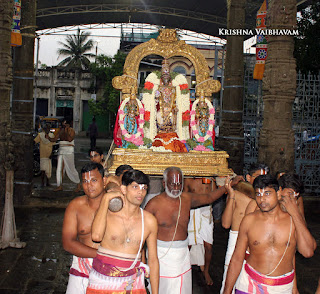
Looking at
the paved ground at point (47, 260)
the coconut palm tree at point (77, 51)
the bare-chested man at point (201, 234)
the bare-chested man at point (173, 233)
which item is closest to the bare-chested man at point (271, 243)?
the bare-chested man at point (173, 233)

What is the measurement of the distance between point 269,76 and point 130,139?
2.44 meters

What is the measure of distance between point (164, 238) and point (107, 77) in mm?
30626

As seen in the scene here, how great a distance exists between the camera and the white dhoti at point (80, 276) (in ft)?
13.0

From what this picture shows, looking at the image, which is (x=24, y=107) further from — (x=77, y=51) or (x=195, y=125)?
(x=77, y=51)

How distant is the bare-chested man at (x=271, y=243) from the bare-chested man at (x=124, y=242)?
852 millimetres

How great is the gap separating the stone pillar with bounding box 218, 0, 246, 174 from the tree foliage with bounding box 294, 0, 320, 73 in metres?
2.11

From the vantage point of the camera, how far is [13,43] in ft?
31.4

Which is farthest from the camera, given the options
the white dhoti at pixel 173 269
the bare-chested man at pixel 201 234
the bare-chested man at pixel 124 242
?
the bare-chested man at pixel 201 234

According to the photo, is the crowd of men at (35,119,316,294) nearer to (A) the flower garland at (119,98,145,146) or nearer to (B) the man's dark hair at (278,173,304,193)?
(B) the man's dark hair at (278,173,304,193)

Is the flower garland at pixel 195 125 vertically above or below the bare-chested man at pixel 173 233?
above

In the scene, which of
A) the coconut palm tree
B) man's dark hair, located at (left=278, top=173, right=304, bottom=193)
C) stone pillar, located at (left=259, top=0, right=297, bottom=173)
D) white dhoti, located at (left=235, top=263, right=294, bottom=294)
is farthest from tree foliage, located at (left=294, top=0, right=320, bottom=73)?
the coconut palm tree

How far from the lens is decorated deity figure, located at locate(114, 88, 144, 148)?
6.58 meters

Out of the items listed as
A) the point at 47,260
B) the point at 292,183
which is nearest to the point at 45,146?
the point at 47,260

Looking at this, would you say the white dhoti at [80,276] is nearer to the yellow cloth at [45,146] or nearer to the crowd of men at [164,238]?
the crowd of men at [164,238]
